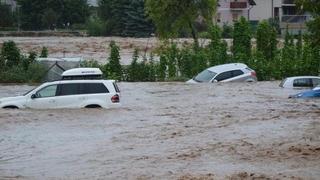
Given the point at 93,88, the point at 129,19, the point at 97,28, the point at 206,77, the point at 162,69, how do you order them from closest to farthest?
the point at 93,88 < the point at 206,77 < the point at 162,69 < the point at 129,19 < the point at 97,28

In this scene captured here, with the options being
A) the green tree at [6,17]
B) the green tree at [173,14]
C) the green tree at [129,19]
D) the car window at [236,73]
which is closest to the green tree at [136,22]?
the green tree at [129,19]

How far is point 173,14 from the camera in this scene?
45.1m

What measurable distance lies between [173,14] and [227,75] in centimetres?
1376

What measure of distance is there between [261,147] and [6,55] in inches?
950

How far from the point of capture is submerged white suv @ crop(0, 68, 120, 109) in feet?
71.7

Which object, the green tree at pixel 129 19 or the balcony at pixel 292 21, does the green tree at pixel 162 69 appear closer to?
the green tree at pixel 129 19

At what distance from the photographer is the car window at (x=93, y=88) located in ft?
71.7

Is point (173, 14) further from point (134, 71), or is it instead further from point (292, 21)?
point (292, 21)

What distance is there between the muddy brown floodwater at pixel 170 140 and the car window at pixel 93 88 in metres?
0.69

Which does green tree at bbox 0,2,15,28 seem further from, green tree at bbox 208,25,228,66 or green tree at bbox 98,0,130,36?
green tree at bbox 208,25,228,66

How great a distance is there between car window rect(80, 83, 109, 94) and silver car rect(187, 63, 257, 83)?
1055 cm

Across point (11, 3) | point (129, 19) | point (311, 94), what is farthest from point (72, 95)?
point (11, 3)

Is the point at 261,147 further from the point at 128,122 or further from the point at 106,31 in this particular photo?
the point at 106,31

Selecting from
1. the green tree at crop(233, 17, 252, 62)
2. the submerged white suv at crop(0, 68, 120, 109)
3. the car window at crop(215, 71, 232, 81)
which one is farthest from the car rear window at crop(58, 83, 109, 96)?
the green tree at crop(233, 17, 252, 62)
